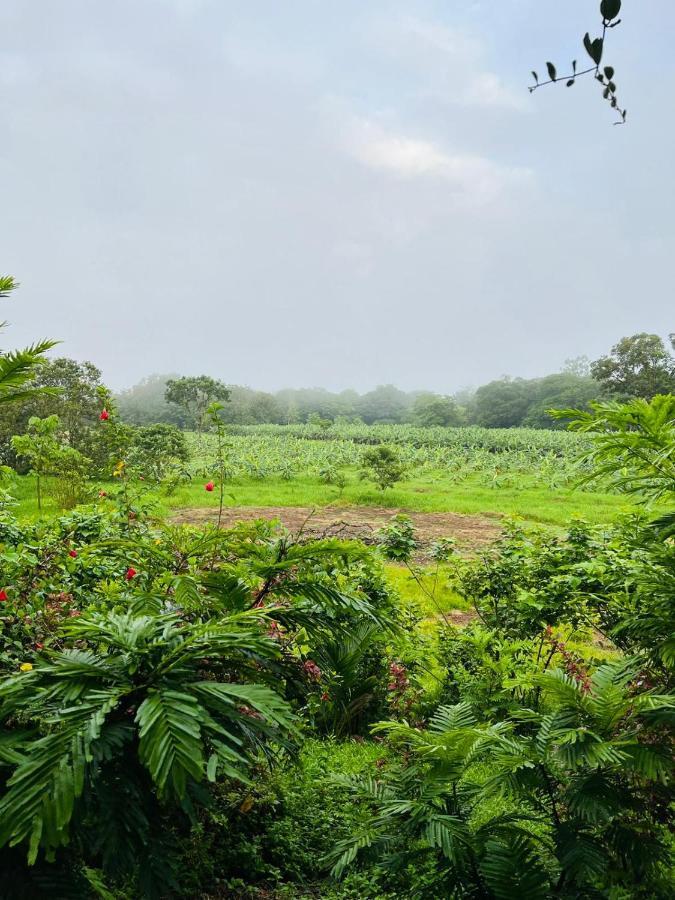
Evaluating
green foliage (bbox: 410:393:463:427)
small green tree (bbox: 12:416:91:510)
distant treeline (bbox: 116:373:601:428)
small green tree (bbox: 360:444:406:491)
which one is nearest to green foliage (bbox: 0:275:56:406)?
small green tree (bbox: 12:416:91:510)

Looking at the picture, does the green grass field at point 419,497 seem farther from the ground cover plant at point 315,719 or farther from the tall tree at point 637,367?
the tall tree at point 637,367

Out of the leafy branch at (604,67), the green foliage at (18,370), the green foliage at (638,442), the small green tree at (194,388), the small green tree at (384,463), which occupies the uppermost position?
the small green tree at (194,388)

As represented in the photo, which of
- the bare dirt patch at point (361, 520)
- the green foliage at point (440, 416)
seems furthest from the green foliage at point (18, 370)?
the green foliage at point (440, 416)

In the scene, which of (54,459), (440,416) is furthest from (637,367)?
(54,459)

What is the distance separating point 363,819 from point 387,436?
39.6m

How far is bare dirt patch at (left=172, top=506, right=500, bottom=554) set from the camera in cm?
1199

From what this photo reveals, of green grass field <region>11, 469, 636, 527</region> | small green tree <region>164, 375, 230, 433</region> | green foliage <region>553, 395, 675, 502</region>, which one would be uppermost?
small green tree <region>164, 375, 230, 433</region>

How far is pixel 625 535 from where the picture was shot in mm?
2584

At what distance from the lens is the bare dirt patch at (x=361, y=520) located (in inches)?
472

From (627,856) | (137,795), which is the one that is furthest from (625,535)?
(137,795)

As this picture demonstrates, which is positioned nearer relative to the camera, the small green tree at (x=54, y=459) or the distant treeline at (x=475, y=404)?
the small green tree at (x=54, y=459)

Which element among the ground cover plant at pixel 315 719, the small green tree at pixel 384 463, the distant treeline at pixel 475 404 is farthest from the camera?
the distant treeline at pixel 475 404

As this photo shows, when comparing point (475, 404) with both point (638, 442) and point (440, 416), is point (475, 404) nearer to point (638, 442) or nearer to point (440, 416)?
point (440, 416)

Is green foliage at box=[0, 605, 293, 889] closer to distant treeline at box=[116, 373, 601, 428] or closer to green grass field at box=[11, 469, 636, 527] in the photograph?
green grass field at box=[11, 469, 636, 527]
